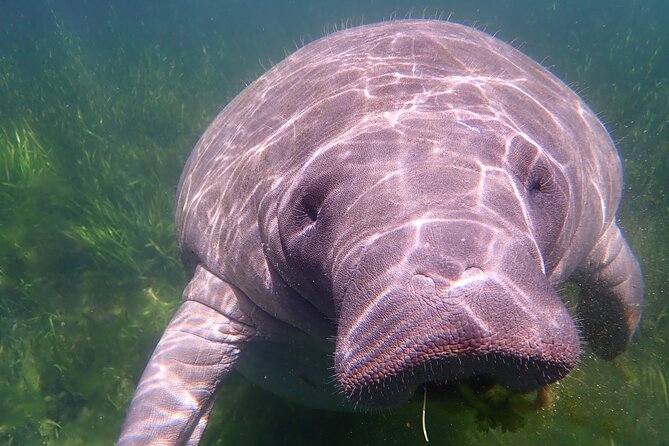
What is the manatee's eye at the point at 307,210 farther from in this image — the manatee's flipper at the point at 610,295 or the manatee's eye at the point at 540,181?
the manatee's flipper at the point at 610,295

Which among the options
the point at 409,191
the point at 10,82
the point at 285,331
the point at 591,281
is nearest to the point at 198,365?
the point at 285,331

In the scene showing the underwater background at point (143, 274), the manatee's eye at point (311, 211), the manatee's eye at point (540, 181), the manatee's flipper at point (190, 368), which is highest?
the manatee's eye at point (311, 211)

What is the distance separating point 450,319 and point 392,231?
0.49 metres

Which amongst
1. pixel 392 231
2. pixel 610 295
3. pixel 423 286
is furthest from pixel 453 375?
pixel 610 295

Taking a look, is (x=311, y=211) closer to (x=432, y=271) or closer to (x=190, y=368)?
(x=432, y=271)

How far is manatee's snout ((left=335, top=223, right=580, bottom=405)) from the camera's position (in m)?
1.75

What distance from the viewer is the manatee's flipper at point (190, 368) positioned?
12.4 feet

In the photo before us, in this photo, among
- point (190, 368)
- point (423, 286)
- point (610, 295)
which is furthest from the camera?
point (610, 295)

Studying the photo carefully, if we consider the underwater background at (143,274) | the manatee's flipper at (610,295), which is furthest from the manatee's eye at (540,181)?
the manatee's flipper at (610,295)

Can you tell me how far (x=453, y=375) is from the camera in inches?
75.9

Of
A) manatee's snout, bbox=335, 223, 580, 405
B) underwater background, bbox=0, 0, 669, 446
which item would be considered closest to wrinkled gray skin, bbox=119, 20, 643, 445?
manatee's snout, bbox=335, 223, 580, 405

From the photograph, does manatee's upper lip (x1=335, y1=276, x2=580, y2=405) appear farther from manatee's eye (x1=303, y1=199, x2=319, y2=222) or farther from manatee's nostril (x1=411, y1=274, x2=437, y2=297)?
manatee's eye (x1=303, y1=199, x2=319, y2=222)

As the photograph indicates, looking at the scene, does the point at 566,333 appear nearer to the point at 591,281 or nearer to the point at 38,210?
the point at 591,281

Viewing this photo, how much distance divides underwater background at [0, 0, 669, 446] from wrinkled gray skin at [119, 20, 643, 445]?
70 centimetres
